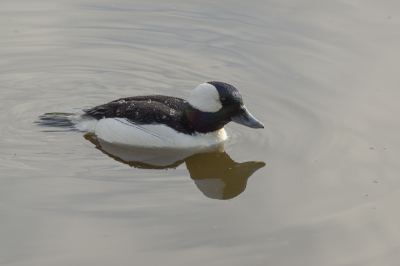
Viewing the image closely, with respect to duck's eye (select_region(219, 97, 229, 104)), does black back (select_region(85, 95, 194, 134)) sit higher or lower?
lower

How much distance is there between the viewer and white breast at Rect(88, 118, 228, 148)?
24.3 feet

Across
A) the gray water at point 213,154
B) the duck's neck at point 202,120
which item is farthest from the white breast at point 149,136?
the gray water at point 213,154

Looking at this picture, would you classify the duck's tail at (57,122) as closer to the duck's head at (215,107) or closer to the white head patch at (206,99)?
the duck's head at (215,107)

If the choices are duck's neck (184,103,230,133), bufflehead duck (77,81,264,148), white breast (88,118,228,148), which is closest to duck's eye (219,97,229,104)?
bufflehead duck (77,81,264,148)

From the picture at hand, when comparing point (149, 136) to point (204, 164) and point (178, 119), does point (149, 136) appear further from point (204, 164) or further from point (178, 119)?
point (204, 164)

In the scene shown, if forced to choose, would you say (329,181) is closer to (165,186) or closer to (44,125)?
(165,186)

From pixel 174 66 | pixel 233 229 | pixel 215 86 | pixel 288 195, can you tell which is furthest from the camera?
pixel 174 66

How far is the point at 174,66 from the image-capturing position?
32.7 feet

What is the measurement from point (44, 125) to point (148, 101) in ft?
6.00

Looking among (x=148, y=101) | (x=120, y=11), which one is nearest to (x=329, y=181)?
(x=148, y=101)

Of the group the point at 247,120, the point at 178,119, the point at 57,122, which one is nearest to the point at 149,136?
the point at 178,119

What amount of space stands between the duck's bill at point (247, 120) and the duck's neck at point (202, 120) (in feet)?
0.70

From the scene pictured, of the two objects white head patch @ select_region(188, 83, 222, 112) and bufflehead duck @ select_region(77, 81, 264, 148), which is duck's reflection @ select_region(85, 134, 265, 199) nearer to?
bufflehead duck @ select_region(77, 81, 264, 148)

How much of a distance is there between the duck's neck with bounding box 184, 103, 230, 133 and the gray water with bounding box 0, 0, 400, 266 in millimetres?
413
